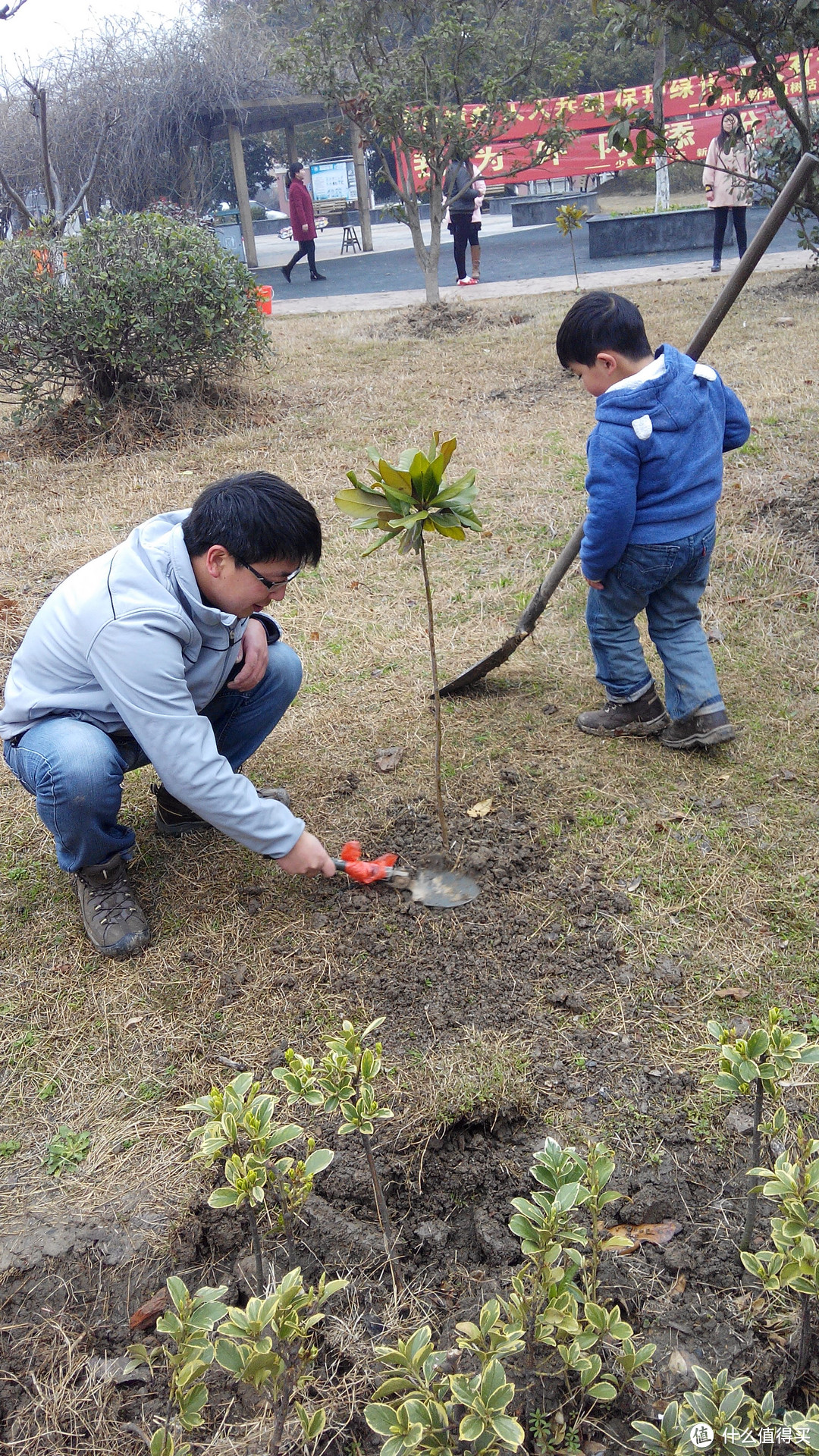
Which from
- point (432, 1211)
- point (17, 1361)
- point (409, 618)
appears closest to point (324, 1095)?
point (432, 1211)

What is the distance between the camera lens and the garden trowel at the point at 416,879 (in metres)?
2.62

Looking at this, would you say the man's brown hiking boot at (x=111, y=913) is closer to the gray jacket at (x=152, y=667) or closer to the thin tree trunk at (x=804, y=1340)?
the gray jacket at (x=152, y=667)

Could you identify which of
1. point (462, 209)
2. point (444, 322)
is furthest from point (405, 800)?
point (462, 209)

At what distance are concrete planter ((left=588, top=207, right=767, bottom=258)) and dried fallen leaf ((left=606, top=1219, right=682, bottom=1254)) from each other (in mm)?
15085

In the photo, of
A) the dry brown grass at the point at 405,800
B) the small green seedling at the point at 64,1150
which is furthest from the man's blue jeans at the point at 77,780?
the small green seedling at the point at 64,1150

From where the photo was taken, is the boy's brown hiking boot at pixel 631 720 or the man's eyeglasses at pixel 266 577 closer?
the man's eyeglasses at pixel 266 577

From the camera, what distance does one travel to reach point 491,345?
362 inches

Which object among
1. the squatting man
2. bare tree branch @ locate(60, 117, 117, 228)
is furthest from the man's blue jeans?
bare tree branch @ locate(60, 117, 117, 228)

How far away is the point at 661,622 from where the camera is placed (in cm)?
326

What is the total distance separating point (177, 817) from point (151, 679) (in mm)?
906

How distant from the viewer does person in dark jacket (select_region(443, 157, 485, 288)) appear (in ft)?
39.1

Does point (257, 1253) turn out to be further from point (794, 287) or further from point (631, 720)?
point (794, 287)

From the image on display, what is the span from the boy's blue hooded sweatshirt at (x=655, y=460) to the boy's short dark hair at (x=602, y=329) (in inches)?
4.1

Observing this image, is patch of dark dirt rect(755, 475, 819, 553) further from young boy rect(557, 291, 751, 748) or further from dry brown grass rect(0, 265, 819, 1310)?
young boy rect(557, 291, 751, 748)
